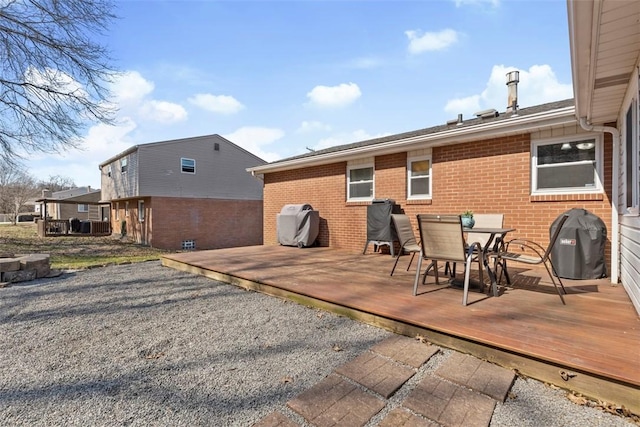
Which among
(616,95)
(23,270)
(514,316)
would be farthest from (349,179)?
(23,270)

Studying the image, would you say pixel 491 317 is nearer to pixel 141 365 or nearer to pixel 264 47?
pixel 141 365

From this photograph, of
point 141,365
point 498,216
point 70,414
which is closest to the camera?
point 70,414

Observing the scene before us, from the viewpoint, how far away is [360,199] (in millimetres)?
7977

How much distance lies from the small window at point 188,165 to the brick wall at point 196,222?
1842 millimetres

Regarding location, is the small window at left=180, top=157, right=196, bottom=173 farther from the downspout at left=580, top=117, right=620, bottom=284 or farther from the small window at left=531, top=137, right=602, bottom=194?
the downspout at left=580, top=117, right=620, bottom=284

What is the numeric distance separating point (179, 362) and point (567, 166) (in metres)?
6.19

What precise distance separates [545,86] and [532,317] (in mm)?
10356

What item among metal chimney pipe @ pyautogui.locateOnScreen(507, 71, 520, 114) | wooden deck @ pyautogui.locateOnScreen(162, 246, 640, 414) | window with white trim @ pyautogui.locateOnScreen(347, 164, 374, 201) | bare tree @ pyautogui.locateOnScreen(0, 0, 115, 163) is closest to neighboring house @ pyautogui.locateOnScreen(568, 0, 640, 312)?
wooden deck @ pyautogui.locateOnScreen(162, 246, 640, 414)

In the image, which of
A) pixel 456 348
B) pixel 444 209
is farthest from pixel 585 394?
pixel 444 209

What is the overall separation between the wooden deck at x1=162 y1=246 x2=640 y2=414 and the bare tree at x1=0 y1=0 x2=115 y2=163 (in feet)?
35.1

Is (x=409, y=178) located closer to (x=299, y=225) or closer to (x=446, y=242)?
(x=299, y=225)

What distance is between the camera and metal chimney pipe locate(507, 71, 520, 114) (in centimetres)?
764

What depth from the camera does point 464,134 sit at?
5.80 meters

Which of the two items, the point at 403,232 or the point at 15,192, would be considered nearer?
the point at 403,232
